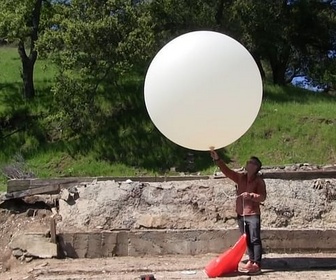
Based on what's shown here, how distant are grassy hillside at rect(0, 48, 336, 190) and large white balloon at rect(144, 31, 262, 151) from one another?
36.0ft

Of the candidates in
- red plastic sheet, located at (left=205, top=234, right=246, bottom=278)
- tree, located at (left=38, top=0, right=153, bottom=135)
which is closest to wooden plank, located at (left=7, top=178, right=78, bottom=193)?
red plastic sheet, located at (left=205, top=234, right=246, bottom=278)

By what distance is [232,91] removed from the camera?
7.38 metres

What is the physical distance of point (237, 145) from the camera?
20.7 meters

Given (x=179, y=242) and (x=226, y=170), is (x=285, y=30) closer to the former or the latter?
(x=179, y=242)

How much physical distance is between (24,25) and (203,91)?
51.8 ft

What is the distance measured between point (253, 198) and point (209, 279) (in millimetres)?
1128

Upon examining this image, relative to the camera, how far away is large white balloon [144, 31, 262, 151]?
731 centimetres

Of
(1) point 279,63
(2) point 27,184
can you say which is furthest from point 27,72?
(1) point 279,63

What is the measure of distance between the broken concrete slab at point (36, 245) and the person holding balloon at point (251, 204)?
3.37 metres

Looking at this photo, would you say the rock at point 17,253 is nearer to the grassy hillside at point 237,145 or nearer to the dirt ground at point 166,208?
the dirt ground at point 166,208

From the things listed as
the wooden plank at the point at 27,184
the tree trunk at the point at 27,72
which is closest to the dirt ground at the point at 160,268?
the wooden plank at the point at 27,184

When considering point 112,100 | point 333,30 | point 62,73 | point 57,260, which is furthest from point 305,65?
point 57,260

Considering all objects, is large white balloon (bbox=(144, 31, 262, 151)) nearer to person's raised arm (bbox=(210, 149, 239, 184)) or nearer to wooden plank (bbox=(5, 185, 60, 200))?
person's raised arm (bbox=(210, 149, 239, 184))

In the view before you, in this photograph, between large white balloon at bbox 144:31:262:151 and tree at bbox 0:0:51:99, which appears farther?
tree at bbox 0:0:51:99
